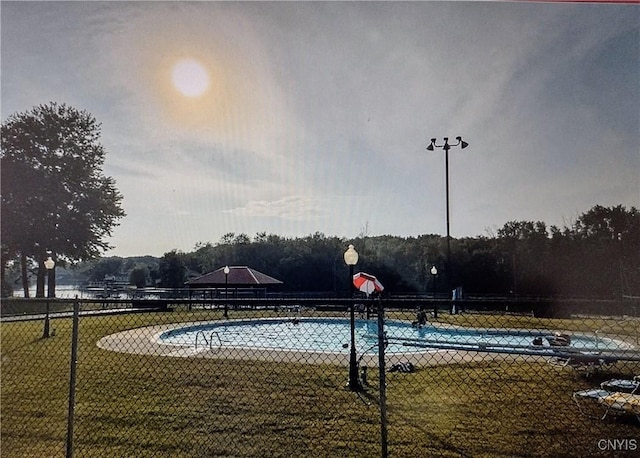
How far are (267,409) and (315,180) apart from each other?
7292mm

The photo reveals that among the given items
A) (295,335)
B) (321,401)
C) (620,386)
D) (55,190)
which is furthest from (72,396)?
(55,190)

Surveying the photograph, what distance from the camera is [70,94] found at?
4.86 metres

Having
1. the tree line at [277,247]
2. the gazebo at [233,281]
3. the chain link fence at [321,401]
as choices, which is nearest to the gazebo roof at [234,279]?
the gazebo at [233,281]

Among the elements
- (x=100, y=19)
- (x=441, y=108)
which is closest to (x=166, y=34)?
(x=100, y=19)

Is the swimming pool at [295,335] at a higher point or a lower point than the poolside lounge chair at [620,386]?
lower

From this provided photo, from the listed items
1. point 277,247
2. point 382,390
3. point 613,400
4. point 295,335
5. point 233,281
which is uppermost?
point 277,247

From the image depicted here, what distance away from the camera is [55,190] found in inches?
796

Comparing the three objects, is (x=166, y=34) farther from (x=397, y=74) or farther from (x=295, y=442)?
(x=295, y=442)

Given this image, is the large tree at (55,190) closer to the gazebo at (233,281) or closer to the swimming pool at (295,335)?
the gazebo at (233,281)

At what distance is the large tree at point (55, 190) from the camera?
1845 cm

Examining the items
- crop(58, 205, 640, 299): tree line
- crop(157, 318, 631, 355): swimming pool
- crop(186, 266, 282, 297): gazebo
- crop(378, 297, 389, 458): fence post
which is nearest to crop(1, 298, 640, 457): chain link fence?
crop(378, 297, 389, 458): fence post

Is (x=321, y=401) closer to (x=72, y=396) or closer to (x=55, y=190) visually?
(x=72, y=396)

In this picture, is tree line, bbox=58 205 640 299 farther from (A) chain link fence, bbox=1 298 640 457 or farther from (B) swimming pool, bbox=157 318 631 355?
(A) chain link fence, bbox=1 298 640 457

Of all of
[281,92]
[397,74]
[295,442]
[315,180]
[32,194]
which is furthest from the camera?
[32,194]
